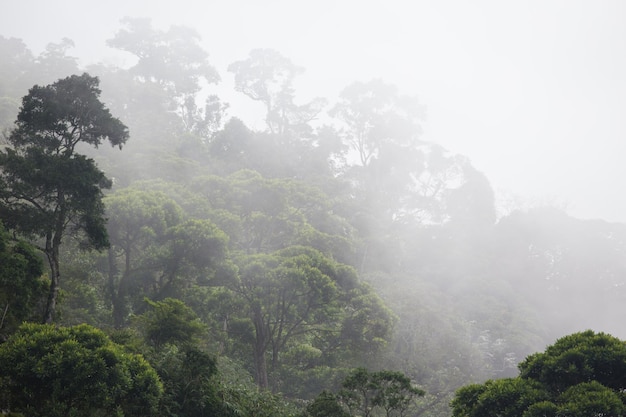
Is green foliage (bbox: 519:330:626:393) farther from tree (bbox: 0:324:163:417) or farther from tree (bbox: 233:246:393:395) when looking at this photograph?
tree (bbox: 233:246:393:395)

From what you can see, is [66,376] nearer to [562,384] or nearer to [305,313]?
[562,384]

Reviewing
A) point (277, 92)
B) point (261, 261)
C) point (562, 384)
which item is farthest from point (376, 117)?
point (562, 384)

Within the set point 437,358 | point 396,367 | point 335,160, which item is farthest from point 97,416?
point 335,160

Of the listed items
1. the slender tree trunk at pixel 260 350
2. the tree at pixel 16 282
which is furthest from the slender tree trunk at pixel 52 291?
the slender tree trunk at pixel 260 350

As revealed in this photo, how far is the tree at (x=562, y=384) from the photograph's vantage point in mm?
9383

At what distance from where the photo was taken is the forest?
443 inches

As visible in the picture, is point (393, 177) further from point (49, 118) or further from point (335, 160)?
point (49, 118)

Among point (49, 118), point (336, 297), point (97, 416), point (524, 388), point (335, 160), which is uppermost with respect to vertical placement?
point (335, 160)

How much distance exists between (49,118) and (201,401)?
990 cm

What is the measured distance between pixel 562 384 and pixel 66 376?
11.0 m

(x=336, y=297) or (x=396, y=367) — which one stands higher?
(x=336, y=297)

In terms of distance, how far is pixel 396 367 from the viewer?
2638cm

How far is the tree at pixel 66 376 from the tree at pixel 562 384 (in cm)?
787

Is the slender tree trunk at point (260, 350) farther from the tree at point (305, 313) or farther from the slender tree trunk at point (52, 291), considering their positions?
the slender tree trunk at point (52, 291)
